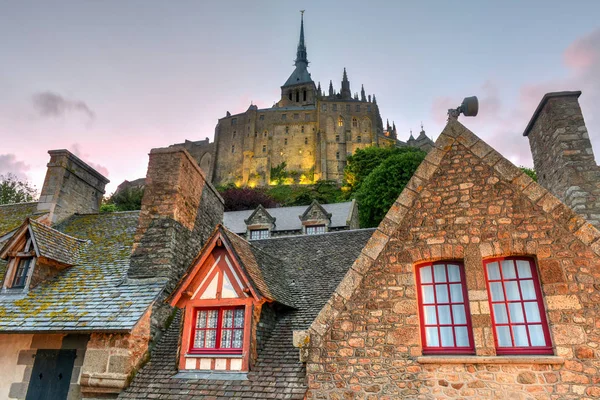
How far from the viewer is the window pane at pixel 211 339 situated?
7.39 meters

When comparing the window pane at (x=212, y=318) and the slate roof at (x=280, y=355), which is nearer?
the slate roof at (x=280, y=355)

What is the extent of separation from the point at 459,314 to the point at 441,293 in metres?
0.39

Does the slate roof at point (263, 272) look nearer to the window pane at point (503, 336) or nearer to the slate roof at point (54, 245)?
the window pane at point (503, 336)

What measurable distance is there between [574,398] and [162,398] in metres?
6.18

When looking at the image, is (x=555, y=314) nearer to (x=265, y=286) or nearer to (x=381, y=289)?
(x=381, y=289)

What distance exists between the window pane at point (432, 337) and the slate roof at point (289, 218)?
2049 centimetres

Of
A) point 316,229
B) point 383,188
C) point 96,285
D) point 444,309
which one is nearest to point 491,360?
point 444,309

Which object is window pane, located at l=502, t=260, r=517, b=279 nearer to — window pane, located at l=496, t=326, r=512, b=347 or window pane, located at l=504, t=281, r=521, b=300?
window pane, located at l=504, t=281, r=521, b=300

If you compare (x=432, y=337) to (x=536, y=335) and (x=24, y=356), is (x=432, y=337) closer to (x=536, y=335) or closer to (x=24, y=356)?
(x=536, y=335)

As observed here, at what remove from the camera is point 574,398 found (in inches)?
200

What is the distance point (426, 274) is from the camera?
20.6 feet

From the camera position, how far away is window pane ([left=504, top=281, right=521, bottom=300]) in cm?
584

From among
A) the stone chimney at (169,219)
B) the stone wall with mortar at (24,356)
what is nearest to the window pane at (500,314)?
the stone chimney at (169,219)

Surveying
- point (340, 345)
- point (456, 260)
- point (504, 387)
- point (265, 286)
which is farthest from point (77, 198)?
point (504, 387)
